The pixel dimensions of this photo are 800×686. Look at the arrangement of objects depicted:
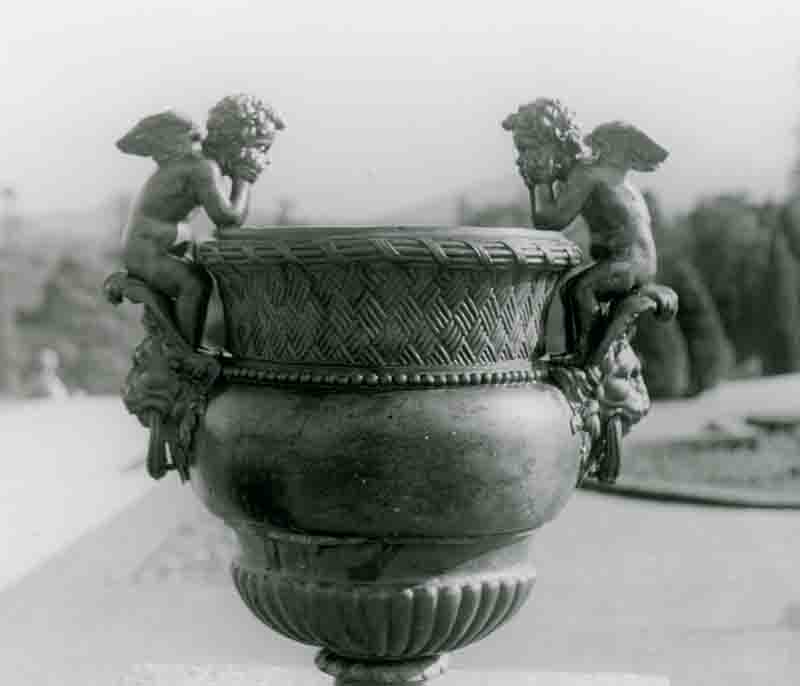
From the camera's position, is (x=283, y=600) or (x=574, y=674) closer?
(x=283, y=600)

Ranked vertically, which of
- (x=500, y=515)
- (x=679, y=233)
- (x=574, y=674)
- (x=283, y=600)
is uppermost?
(x=500, y=515)

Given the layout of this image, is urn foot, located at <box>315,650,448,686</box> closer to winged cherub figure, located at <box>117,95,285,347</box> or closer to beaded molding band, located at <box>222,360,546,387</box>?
beaded molding band, located at <box>222,360,546,387</box>

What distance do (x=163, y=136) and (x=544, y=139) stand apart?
2.71ft

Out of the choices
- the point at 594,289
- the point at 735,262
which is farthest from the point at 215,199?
the point at 735,262

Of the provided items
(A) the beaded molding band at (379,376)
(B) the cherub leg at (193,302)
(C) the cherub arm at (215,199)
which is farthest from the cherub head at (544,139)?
(B) the cherub leg at (193,302)

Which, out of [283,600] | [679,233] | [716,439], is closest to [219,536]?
[283,600]

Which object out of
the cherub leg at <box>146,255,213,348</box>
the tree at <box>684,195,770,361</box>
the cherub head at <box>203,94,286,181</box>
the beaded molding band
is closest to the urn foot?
the beaded molding band

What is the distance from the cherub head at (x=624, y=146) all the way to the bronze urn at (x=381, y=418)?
27cm

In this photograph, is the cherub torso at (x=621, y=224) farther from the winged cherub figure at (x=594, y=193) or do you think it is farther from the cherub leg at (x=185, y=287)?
the cherub leg at (x=185, y=287)

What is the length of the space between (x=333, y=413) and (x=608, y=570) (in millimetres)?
3776

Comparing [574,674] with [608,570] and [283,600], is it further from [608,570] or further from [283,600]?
[608,570]

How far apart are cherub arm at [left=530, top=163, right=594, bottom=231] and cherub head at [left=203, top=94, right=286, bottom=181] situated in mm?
594

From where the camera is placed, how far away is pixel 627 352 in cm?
281

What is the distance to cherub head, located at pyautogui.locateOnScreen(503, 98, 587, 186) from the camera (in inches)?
106
